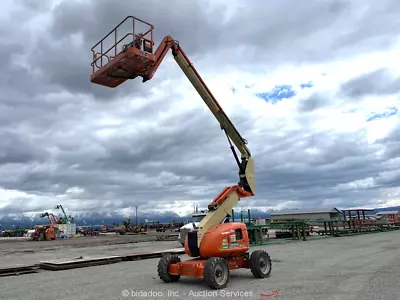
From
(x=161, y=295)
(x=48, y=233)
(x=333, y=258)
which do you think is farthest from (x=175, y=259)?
(x=48, y=233)

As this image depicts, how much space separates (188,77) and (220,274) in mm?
7083

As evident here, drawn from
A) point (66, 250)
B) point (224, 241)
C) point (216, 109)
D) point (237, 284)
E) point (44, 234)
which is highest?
point (216, 109)

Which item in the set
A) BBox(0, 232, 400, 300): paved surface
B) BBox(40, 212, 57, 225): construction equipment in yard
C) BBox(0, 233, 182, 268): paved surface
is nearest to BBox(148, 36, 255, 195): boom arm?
BBox(0, 232, 400, 300): paved surface

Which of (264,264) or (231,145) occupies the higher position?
(231,145)

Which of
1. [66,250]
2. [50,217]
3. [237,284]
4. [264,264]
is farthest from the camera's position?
[50,217]

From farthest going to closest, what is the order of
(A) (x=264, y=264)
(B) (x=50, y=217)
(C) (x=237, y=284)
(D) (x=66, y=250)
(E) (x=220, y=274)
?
(B) (x=50, y=217)
(D) (x=66, y=250)
(A) (x=264, y=264)
(C) (x=237, y=284)
(E) (x=220, y=274)

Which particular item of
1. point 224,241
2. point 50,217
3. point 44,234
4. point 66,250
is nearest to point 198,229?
point 224,241

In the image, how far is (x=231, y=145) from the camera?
14391mm

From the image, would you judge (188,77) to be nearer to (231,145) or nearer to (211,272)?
(231,145)

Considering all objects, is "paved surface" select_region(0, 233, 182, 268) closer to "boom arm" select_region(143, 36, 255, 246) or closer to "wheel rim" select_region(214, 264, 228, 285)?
"boom arm" select_region(143, 36, 255, 246)

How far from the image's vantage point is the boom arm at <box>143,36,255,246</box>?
12.1 meters

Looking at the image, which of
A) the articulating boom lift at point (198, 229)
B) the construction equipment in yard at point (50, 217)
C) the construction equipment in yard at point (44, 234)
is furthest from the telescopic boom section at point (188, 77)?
the construction equipment in yard at point (50, 217)

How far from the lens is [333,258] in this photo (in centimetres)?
1797

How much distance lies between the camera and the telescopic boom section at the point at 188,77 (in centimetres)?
1104
